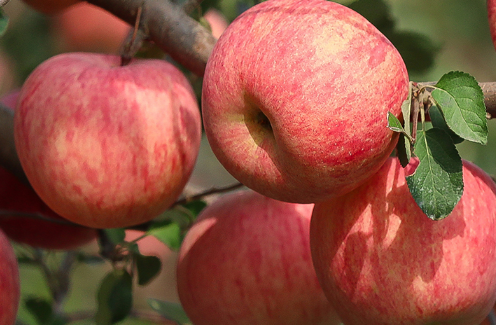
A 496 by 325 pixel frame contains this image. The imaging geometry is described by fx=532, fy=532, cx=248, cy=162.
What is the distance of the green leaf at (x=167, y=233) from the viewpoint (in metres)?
0.94

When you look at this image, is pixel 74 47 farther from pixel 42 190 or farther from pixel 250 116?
pixel 250 116

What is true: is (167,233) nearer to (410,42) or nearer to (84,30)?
(410,42)

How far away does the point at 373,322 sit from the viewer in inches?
27.8

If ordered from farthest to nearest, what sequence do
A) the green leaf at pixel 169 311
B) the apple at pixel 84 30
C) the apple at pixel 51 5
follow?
the apple at pixel 84 30 → the green leaf at pixel 169 311 → the apple at pixel 51 5

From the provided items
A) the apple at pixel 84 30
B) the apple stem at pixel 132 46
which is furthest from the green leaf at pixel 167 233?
the apple at pixel 84 30

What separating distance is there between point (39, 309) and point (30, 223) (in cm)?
21

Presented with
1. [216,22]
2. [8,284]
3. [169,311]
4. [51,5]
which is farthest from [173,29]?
[216,22]

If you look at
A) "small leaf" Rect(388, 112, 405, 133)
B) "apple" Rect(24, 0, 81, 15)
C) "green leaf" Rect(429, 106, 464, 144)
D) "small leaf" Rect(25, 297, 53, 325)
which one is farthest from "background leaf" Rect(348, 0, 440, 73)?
"small leaf" Rect(25, 297, 53, 325)

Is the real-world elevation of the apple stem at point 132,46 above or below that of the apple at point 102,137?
above

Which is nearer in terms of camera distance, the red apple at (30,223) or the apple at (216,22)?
the red apple at (30,223)

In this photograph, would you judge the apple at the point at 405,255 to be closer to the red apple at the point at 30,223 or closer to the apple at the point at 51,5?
the red apple at the point at 30,223

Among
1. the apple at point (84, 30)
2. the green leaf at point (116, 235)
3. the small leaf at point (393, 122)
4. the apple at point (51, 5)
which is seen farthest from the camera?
the apple at point (84, 30)

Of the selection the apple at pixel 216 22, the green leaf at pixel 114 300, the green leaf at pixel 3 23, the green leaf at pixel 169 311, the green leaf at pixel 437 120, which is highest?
the green leaf at pixel 3 23

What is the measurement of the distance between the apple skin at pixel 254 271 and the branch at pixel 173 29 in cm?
29
